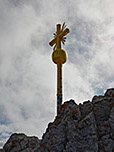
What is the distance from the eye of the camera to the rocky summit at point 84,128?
57.2ft

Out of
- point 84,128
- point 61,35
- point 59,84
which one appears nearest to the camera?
point 84,128

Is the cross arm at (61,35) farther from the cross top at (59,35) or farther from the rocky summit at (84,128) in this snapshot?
the rocky summit at (84,128)

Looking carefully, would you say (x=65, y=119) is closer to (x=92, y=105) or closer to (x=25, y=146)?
(x=92, y=105)

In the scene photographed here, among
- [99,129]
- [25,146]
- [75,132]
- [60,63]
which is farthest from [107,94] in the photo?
[60,63]

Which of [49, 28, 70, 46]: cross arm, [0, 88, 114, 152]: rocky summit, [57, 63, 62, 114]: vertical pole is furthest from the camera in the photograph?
[49, 28, 70, 46]: cross arm

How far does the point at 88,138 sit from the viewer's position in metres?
17.7

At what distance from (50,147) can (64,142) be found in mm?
1404

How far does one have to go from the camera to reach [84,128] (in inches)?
724

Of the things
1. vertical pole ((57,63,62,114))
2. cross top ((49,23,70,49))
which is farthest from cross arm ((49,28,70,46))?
vertical pole ((57,63,62,114))

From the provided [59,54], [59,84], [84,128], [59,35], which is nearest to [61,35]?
[59,35]

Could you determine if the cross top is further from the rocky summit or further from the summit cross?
the rocky summit

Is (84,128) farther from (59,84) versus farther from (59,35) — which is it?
(59,35)

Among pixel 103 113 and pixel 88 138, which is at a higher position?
pixel 103 113

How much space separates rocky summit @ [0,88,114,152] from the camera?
57.2ft
